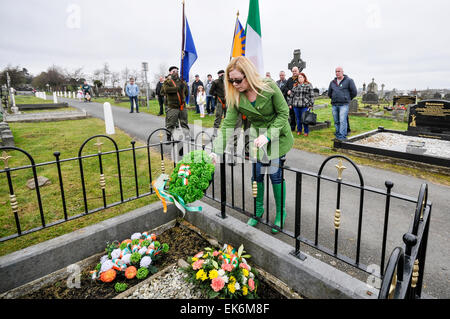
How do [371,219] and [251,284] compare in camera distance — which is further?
[371,219]

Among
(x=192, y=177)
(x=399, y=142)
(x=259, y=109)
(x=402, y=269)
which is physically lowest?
(x=399, y=142)

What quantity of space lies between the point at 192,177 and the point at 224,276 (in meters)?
0.93

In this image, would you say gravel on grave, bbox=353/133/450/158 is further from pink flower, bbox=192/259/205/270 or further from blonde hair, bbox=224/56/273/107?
pink flower, bbox=192/259/205/270

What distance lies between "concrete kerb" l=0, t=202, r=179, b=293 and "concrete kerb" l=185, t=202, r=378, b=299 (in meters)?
0.79

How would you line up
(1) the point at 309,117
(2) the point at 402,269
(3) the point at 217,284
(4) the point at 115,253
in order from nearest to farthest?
(2) the point at 402,269, (3) the point at 217,284, (4) the point at 115,253, (1) the point at 309,117

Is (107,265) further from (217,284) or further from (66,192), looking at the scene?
(66,192)

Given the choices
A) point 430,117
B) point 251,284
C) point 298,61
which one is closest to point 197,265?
point 251,284

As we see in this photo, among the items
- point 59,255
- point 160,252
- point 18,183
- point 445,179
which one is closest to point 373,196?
point 445,179

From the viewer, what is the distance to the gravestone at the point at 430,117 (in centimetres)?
761

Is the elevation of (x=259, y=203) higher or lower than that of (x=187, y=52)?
lower

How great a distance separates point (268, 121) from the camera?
281 centimetres

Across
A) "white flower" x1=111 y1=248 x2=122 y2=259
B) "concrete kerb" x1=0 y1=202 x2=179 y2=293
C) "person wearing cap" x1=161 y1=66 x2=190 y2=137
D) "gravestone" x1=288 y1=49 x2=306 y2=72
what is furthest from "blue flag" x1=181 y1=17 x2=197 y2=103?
"gravestone" x1=288 y1=49 x2=306 y2=72

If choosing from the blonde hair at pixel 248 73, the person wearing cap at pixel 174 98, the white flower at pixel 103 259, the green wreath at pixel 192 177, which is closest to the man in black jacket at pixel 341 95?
the person wearing cap at pixel 174 98

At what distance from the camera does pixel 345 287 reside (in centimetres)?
196
